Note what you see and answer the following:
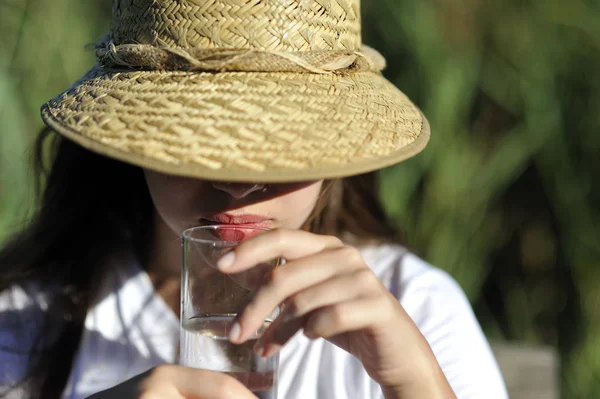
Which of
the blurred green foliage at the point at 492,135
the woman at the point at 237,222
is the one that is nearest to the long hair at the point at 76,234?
the woman at the point at 237,222

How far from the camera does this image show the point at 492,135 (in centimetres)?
371

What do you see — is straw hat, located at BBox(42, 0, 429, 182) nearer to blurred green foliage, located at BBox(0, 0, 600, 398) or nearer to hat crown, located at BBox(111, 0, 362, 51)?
hat crown, located at BBox(111, 0, 362, 51)

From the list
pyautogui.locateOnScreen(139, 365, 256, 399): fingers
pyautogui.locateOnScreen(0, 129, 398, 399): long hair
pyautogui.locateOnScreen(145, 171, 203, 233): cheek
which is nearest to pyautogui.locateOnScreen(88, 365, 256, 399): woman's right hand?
pyautogui.locateOnScreen(139, 365, 256, 399): fingers

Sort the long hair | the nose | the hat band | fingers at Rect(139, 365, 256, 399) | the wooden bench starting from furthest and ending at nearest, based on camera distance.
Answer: the wooden bench, the long hair, the nose, the hat band, fingers at Rect(139, 365, 256, 399)

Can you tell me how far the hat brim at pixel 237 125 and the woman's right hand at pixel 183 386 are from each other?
1.09 feet

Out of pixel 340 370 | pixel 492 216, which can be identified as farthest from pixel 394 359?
pixel 492 216

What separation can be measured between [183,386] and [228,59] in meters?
0.60

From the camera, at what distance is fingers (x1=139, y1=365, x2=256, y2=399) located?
1165mm

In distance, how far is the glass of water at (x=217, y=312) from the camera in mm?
1206

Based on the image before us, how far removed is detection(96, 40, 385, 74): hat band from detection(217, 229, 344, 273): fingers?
34 centimetres

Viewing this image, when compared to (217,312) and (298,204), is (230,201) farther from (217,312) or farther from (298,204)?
(217,312)

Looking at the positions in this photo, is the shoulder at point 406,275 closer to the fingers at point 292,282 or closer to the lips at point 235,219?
the lips at point 235,219

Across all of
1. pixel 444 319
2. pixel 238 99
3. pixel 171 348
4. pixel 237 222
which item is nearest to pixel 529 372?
pixel 444 319

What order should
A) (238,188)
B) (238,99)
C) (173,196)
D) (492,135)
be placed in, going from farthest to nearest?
(492,135)
(173,196)
(238,188)
(238,99)
